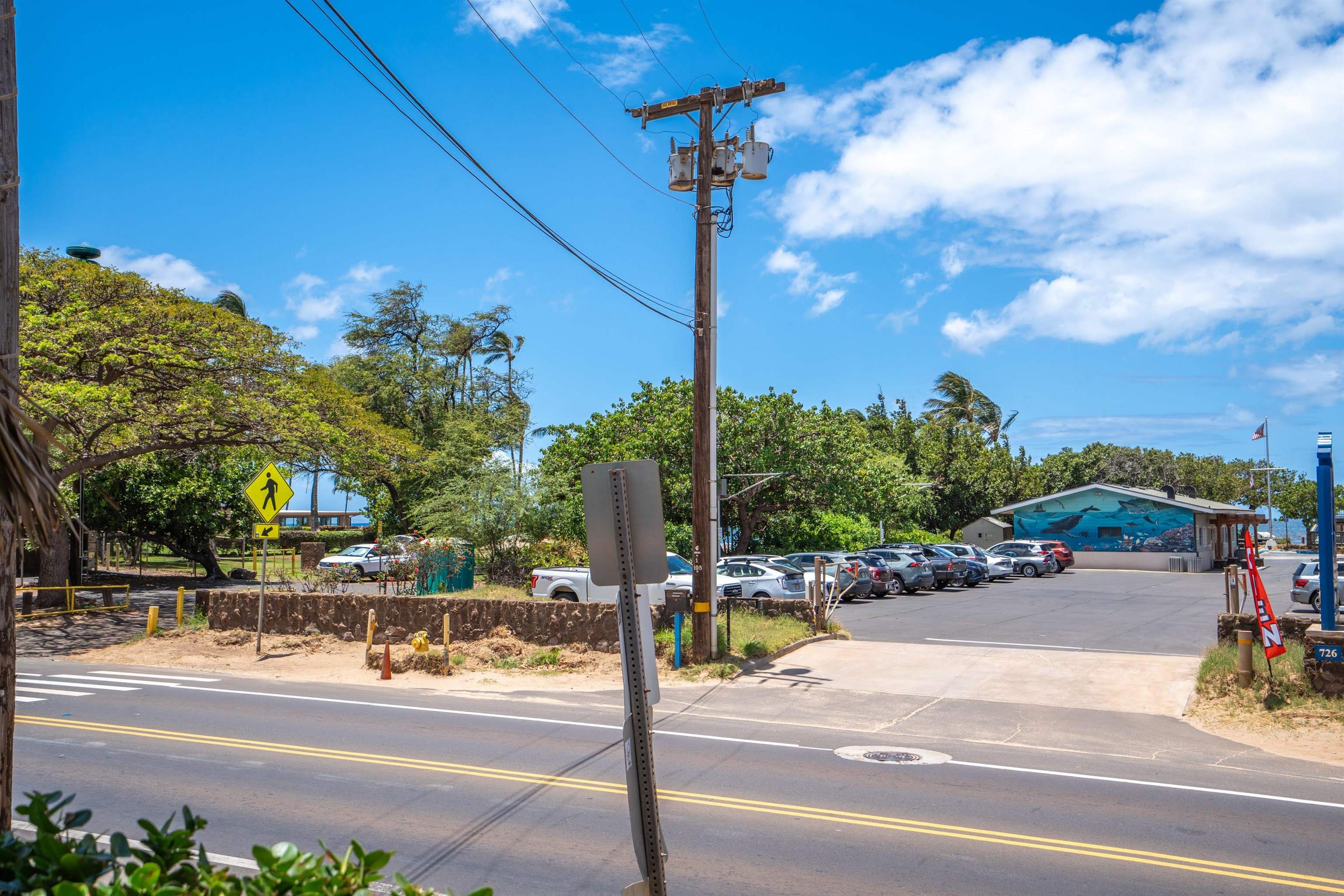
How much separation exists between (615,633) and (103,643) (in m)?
10.9

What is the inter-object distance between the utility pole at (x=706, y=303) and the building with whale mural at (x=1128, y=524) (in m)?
39.7

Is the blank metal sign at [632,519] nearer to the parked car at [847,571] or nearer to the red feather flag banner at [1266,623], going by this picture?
the red feather flag banner at [1266,623]

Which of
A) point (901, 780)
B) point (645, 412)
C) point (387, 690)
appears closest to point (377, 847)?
point (901, 780)

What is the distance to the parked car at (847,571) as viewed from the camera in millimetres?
29188

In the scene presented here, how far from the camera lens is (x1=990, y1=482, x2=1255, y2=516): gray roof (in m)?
48.6

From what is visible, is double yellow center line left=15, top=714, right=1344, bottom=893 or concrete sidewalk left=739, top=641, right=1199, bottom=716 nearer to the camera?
double yellow center line left=15, top=714, right=1344, bottom=893

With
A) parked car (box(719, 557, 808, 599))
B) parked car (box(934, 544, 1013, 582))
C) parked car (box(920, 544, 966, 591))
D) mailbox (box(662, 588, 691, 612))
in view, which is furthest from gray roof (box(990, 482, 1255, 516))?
mailbox (box(662, 588, 691, 612))

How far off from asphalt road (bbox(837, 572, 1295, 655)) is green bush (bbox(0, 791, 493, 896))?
17722mm

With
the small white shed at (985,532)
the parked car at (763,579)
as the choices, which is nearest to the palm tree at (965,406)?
the small white shed at (985,532)

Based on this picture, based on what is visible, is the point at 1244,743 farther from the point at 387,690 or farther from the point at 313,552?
the point at 313,552

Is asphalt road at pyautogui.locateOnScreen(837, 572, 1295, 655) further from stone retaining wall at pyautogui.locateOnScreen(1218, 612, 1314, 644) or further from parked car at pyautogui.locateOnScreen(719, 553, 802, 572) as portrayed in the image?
stone retaining wall at pyautogui.locateOnScreen(1218, 612, 1314, 644)

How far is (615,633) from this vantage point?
16344mm

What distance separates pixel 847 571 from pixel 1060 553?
22144 millimetres

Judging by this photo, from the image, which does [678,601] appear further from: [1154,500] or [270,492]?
[1154,500]
